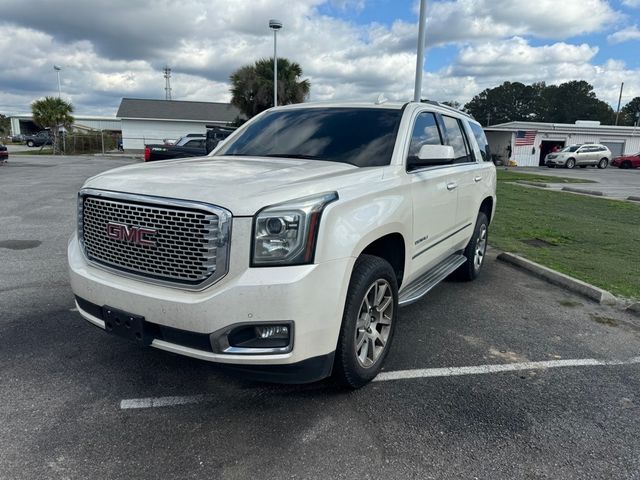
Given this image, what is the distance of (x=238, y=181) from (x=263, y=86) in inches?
1124

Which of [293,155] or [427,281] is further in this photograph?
[427,281]

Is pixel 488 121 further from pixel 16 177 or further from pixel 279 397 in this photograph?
pixel 279 397

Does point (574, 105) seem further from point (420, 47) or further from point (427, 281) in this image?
point (427, 281)

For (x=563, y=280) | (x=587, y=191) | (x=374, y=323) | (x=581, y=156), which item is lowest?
(x=563, y=280)

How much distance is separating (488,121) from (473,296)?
11149 cm

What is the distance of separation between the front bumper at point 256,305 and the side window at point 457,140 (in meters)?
2.75

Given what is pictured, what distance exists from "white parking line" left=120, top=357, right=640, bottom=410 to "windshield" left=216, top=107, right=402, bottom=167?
5.18 feet

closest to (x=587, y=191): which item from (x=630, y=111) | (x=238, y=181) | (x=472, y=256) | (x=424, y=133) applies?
(x=472, y=256)

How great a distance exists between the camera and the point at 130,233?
276 cm

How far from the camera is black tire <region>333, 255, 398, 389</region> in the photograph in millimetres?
2834

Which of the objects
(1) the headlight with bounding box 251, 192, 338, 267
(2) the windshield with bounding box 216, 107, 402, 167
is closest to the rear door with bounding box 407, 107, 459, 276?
(2) the windshield with bounding box 216, 107, 402, 167

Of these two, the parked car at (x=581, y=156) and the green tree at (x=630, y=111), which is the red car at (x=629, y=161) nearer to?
the parked car at (x=581, y=156)

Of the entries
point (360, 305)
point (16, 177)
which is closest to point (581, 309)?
point (360, 305)

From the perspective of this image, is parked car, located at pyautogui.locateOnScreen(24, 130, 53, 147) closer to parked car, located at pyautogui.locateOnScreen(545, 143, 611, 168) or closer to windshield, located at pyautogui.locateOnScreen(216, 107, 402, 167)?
parked car, located at pyautogui.locateOnScreen(545, 143, 611, 168)
